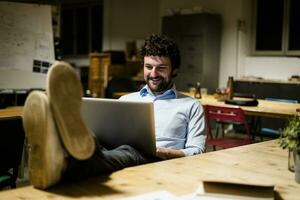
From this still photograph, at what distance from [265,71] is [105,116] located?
567 centimetres

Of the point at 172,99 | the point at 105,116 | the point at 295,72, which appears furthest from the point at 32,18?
the point at 295,72

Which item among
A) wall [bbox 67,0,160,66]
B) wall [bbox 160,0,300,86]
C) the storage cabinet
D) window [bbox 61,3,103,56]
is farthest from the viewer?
window [bbox 61,3,103,56]

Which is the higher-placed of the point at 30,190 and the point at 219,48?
the point at 219,48

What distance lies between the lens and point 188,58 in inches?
296

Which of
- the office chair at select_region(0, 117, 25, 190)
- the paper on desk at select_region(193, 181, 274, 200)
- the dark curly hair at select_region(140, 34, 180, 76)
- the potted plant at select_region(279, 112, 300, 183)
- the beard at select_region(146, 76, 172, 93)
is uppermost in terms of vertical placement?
the dark curly hair at select_region(140, 34, 180, 76)

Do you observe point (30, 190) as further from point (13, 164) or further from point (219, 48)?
point (219, 48)

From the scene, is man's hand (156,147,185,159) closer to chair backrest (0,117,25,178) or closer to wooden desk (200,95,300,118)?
chair backrest (0,117,25,178)

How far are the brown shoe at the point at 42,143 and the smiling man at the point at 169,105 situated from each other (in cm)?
93

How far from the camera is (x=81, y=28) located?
36.5 ft

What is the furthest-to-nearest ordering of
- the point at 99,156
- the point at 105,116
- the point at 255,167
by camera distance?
the point at 105,116 → the point at 255,167 → the point at 99,156

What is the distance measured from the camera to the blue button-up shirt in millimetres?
2339

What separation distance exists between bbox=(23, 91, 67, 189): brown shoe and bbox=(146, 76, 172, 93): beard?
1105mm

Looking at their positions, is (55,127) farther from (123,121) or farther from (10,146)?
(10,146)

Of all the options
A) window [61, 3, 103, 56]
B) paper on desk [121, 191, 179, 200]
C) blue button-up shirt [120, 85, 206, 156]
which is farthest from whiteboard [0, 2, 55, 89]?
window [61, 3, 103, 56]
